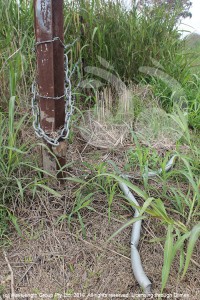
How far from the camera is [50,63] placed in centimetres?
128

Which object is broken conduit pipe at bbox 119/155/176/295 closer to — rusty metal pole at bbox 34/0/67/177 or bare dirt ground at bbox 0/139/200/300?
bare dirt ground at bbox 0/139/200/300

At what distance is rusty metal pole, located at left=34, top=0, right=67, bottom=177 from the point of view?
122cm

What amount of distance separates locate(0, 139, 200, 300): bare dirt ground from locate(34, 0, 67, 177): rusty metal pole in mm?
358

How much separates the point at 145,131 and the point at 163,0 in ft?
5.24

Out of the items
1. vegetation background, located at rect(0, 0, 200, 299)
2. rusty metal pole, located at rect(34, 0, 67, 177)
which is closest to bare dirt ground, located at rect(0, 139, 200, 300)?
vegetation background, located at rect(0, 0, 200, 299)

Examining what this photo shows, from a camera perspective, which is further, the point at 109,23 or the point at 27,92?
the point at 109,23

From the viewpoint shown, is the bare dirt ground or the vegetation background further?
the vegetation background

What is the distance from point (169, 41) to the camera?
112 inches

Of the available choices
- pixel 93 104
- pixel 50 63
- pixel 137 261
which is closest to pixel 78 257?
pixel 137 261

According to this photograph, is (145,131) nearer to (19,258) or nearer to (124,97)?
(124,97)

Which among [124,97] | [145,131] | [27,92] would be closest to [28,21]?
[27,92]

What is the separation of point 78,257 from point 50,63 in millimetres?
904

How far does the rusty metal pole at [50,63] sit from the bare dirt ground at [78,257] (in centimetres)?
36

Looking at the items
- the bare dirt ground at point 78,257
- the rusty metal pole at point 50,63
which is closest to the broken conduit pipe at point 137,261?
the bare dirt ground at point 78,257
